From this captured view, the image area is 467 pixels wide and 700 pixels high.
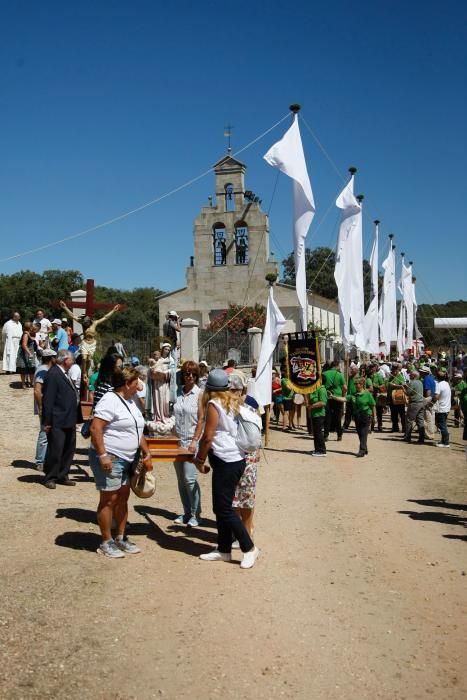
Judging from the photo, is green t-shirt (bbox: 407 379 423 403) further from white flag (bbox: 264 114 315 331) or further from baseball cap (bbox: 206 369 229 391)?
baseball cap (bbox: 206 369 229 391)

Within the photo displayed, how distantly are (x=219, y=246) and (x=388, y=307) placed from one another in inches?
702

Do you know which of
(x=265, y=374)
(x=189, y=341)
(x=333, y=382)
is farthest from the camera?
(x=189, y=341)

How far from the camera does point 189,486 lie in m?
8.34

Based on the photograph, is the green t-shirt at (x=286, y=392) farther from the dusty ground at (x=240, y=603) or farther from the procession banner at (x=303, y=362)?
the dusty ground at (x=240, y=603)

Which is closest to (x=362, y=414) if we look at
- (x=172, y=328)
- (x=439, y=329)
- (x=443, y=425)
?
(x=443, y=425)

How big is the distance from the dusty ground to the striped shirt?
42.7 inches

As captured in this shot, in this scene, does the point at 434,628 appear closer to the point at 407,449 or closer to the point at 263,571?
the point at 263,571

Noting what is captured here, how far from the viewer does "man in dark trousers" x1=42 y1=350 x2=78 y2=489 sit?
9938mm

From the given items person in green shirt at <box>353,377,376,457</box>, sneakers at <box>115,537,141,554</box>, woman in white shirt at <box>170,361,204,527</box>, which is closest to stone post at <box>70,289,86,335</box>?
person in green shirt at <box>353,377,376,457</box>

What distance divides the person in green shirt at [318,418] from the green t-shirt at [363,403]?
0.92 meters

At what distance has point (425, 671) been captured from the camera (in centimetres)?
496

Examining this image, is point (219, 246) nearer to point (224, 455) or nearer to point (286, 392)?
point (286, 392)

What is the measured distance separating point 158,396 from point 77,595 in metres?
6.01

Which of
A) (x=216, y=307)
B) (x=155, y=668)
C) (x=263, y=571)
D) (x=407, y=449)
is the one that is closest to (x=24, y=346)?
(x=407, y=449)
